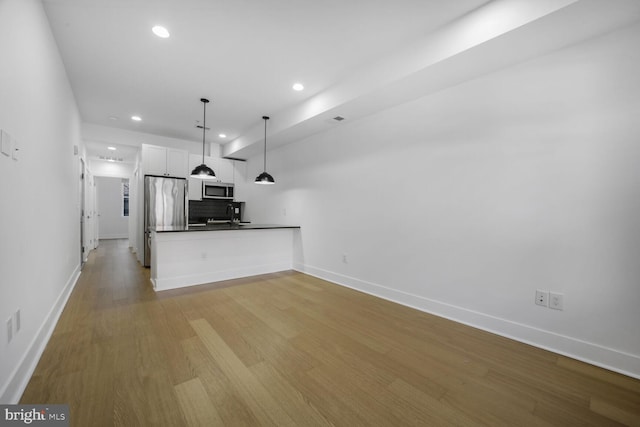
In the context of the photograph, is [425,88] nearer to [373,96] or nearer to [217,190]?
[373,96]

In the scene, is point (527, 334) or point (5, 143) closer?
point (5, 143)

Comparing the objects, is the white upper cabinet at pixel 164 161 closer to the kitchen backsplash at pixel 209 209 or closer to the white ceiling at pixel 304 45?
the kitchen backsplash at pixel 209 209

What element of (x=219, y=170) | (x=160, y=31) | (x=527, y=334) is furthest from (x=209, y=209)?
(x=527, y=334)

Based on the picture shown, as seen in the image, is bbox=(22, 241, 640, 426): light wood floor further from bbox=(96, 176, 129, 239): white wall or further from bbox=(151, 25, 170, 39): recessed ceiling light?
bbox=(96, 176, 129, 239): white wall

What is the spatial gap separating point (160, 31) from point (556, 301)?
14.0 ft

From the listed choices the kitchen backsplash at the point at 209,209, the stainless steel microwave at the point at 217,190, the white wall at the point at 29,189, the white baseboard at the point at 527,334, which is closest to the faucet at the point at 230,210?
the kitchen backsplash at the point at 209,209

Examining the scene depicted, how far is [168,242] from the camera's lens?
372 cm

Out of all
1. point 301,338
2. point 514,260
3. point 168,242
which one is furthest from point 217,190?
A: point 514,260

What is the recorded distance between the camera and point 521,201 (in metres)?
2.38

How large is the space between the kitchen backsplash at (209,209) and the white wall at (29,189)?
3.44 metres

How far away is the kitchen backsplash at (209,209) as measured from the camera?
20.8ft

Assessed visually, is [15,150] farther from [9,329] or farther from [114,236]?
[114,236]

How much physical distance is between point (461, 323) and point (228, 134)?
543cm

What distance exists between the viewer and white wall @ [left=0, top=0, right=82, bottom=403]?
1438mm
